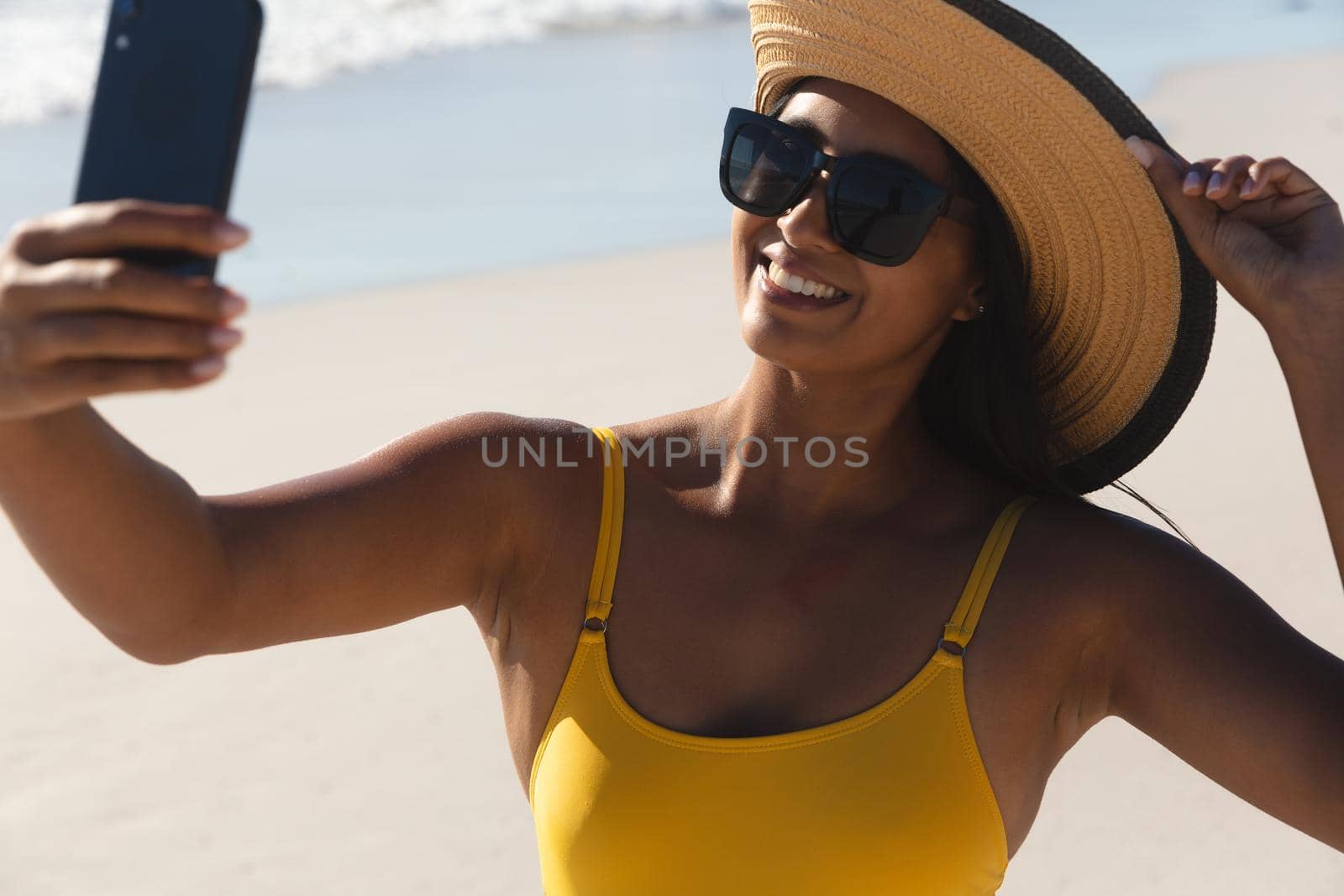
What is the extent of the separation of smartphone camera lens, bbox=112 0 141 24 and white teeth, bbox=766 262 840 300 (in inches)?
42.5

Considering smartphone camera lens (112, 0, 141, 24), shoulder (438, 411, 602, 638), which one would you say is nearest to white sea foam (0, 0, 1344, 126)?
shoulder (438, 411, 602, 638)

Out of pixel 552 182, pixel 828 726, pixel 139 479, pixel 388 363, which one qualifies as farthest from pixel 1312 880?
pixel 552 182

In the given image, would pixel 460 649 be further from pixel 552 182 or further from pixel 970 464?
pixel 552 182

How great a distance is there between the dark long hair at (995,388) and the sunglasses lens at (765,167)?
0.57 ft

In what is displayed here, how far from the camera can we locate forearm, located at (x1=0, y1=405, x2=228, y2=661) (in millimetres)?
1400

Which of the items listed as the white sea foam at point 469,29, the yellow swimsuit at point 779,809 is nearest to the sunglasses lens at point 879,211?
the yellow swimsuit at point 779,809

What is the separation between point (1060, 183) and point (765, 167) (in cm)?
42

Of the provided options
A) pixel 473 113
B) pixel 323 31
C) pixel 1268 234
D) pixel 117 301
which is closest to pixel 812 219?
pixel 1268 234

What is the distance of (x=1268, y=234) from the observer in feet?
6.87

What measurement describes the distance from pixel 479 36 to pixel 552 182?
26.4 ft

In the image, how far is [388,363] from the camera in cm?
699

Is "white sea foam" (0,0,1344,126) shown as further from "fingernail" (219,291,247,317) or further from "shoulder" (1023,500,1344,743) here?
"fingernail" (219,291,247,317)

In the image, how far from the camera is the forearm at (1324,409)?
2.00 m

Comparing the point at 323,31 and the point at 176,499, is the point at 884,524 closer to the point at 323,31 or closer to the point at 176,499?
the point at 176,499
